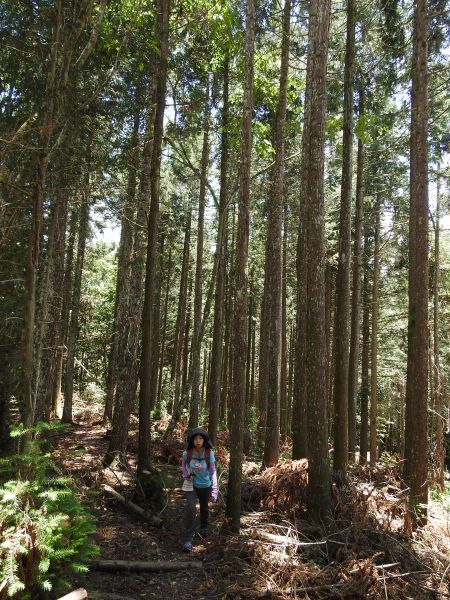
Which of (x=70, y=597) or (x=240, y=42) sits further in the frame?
(x=240, y=42)

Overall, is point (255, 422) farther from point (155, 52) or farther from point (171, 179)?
point (155, 52)

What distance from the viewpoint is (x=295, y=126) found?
517 inches

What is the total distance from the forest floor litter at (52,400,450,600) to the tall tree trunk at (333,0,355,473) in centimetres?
142

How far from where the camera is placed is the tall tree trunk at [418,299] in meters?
7.75

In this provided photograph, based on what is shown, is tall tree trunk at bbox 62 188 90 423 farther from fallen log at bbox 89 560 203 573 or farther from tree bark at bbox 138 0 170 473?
fallen log at bbox 89 560 203 573

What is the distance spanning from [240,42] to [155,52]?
2.50 meters

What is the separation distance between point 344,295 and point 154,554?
21.0ft

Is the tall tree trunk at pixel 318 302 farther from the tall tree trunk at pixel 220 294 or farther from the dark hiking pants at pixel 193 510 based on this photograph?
the tall tree trunk at pixel 220 294

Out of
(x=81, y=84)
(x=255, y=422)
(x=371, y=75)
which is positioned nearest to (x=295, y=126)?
(x=371, y=75)

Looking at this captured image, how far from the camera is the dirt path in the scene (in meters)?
5.40

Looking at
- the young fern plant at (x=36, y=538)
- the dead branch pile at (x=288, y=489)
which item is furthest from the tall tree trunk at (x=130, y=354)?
the young fern plant at (x=36, y=538)

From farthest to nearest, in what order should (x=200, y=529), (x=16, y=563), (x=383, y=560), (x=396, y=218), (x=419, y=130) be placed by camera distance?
(x=396, y=218) < (x=419, y=130) < (x=200, y=529) < (x=383, y=560) < (x=16, y=563)

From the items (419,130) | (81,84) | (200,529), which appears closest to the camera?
(200,529)

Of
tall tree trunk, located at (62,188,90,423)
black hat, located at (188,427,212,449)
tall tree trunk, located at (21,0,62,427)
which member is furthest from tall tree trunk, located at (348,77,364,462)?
tall tree trunk, located at (62,188,90,423)
